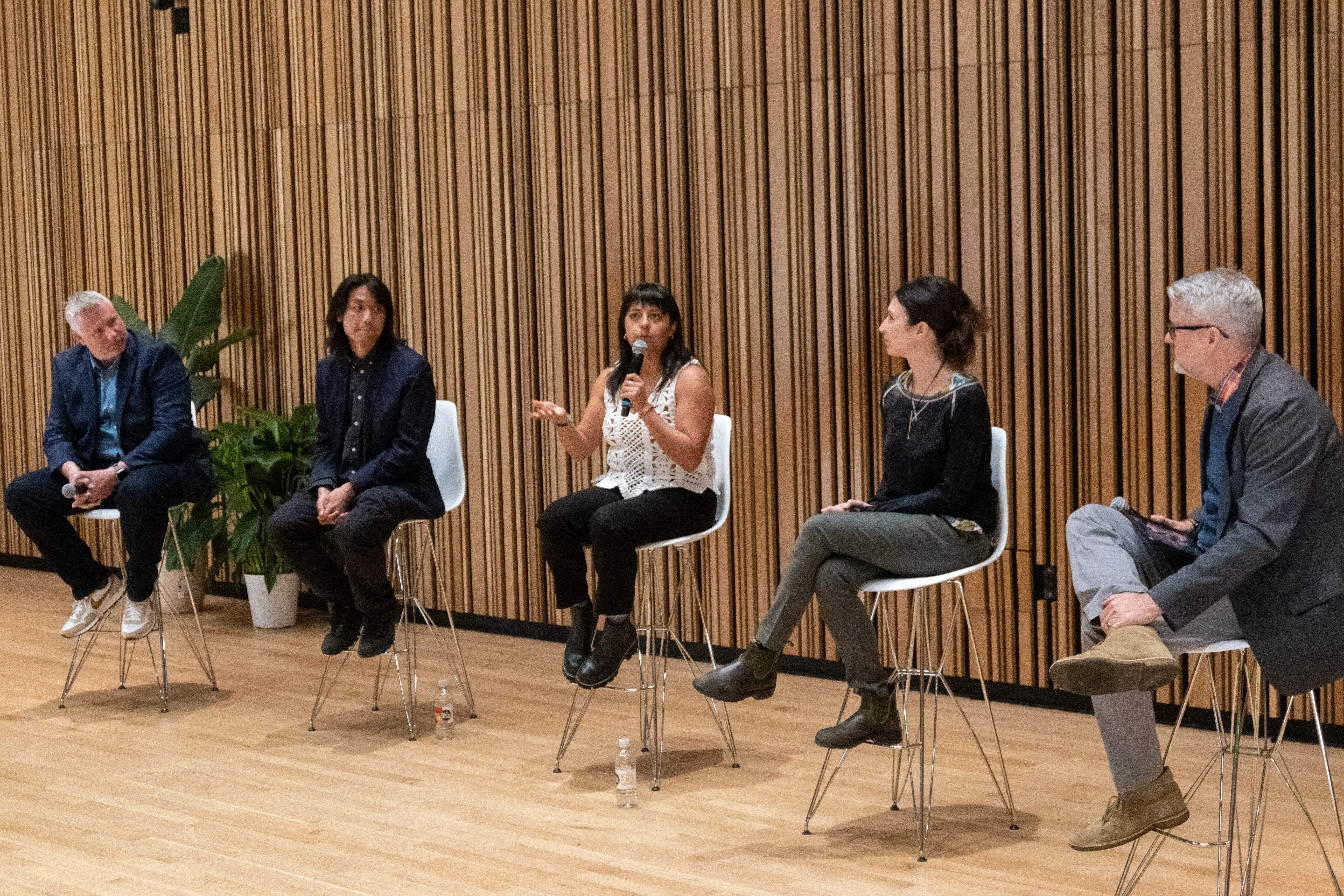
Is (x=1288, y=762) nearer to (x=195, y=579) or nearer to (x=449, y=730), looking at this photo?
(x=449, y=730)

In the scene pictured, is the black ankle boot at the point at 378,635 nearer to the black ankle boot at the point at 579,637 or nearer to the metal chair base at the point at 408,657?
the metal chair base at the point at 408,657

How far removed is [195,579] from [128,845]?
3573mm

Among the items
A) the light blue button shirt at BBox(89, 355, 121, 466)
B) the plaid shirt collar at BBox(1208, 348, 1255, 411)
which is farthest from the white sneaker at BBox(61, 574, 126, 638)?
the plaid shirt collar at BBox(1208, 348, 1255, 411)

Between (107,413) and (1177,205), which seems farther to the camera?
(107,413)

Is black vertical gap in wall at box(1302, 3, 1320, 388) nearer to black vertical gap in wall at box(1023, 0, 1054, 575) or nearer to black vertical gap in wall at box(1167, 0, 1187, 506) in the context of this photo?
black vertical gap in wall at box(1167, 0, 1187, 506)

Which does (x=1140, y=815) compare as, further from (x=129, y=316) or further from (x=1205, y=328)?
(x=129, y=316)

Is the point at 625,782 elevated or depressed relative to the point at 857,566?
depressed

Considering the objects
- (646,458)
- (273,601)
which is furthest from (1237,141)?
→ (273,601)

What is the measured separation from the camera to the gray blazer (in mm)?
2979

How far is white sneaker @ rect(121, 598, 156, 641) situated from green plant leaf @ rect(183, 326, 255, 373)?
1.93 meters

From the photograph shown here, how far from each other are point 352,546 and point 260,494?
2.01 m

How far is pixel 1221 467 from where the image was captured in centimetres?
316

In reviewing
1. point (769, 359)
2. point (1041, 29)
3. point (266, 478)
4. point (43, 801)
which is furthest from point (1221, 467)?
point (266, 478)

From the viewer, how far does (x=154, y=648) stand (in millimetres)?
6301
